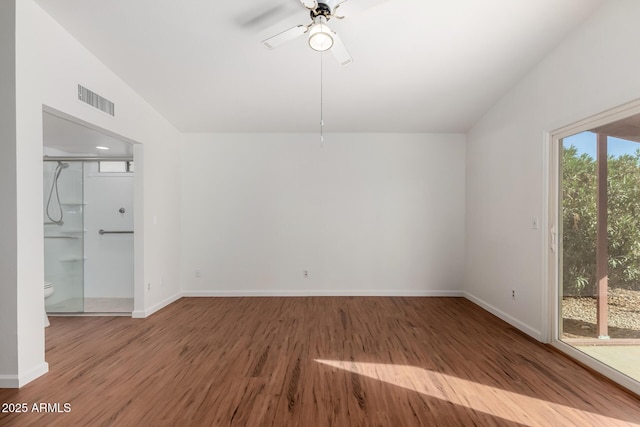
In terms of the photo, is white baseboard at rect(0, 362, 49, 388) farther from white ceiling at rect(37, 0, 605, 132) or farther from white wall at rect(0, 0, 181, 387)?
white ceiling at rect(37, 0, 605, 132)

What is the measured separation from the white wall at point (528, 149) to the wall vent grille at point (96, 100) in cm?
435

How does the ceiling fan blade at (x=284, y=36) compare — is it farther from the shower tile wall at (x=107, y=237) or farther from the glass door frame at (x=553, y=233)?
the shower tile wall at (x=107, y=237)

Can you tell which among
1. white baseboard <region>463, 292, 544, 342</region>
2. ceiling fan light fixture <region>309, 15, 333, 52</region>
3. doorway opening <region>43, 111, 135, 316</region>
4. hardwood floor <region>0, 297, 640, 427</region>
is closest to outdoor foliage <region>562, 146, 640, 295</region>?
white baseboard <region>463, 292, 544, 342</region>

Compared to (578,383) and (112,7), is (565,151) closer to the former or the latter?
(578,383)

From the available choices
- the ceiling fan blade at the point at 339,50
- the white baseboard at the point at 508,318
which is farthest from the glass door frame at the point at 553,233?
the ceiling fan blade at the point at 339,50

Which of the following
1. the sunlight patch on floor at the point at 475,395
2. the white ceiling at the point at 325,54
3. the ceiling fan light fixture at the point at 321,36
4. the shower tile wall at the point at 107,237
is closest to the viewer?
the sunlight patch on floor at the point at 475,395

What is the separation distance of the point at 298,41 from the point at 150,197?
8.52 feet

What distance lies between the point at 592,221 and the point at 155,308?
477 centimetres

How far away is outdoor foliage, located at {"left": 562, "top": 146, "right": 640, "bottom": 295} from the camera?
2285mm

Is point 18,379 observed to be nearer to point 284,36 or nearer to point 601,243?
point 284,36

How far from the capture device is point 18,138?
2.18 m

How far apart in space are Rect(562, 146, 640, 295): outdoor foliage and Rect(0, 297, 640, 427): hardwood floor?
0.78 metres

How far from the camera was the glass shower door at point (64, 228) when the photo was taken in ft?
13.5

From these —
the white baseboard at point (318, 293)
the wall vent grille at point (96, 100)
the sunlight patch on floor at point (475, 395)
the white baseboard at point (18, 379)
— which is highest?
the wall vent grille at point (96, 100)
